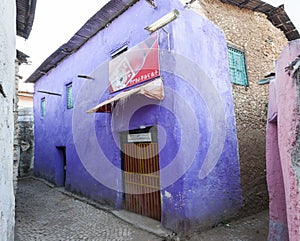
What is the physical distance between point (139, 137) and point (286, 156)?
4013 millimetres

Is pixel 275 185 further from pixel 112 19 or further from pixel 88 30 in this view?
pixel 88 30

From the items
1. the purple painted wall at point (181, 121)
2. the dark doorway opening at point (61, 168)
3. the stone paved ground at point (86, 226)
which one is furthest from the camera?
the dark doorway opening at point (61, 168)

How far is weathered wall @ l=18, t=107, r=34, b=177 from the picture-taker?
15.0 m

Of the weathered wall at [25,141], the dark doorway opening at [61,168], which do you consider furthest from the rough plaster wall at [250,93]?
the weathered wall at [25,141]

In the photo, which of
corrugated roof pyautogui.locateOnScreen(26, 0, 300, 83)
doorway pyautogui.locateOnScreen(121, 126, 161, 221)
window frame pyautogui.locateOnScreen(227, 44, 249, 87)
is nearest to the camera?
doorway pyautogui.locateOnScreen(121, 126, 161, 221)

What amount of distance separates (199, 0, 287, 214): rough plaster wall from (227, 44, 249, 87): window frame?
0.43ft

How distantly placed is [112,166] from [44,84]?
26.2 feet

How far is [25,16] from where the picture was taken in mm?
6477

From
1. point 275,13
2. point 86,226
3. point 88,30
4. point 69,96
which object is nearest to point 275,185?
point 86,226

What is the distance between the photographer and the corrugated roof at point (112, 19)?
695 cm

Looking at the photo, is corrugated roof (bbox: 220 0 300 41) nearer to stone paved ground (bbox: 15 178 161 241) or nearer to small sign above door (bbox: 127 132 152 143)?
small sign above door (bbox: 127 132 152 143)

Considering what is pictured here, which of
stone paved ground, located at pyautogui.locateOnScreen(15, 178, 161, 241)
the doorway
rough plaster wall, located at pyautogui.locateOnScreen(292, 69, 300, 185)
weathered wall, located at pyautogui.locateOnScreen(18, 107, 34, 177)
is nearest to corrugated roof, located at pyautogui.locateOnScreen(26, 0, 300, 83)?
the doorway

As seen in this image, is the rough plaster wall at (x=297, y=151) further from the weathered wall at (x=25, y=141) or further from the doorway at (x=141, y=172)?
the weathered wall at (x=25, y=141)

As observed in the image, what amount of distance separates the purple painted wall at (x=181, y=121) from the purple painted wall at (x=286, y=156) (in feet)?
5.06
